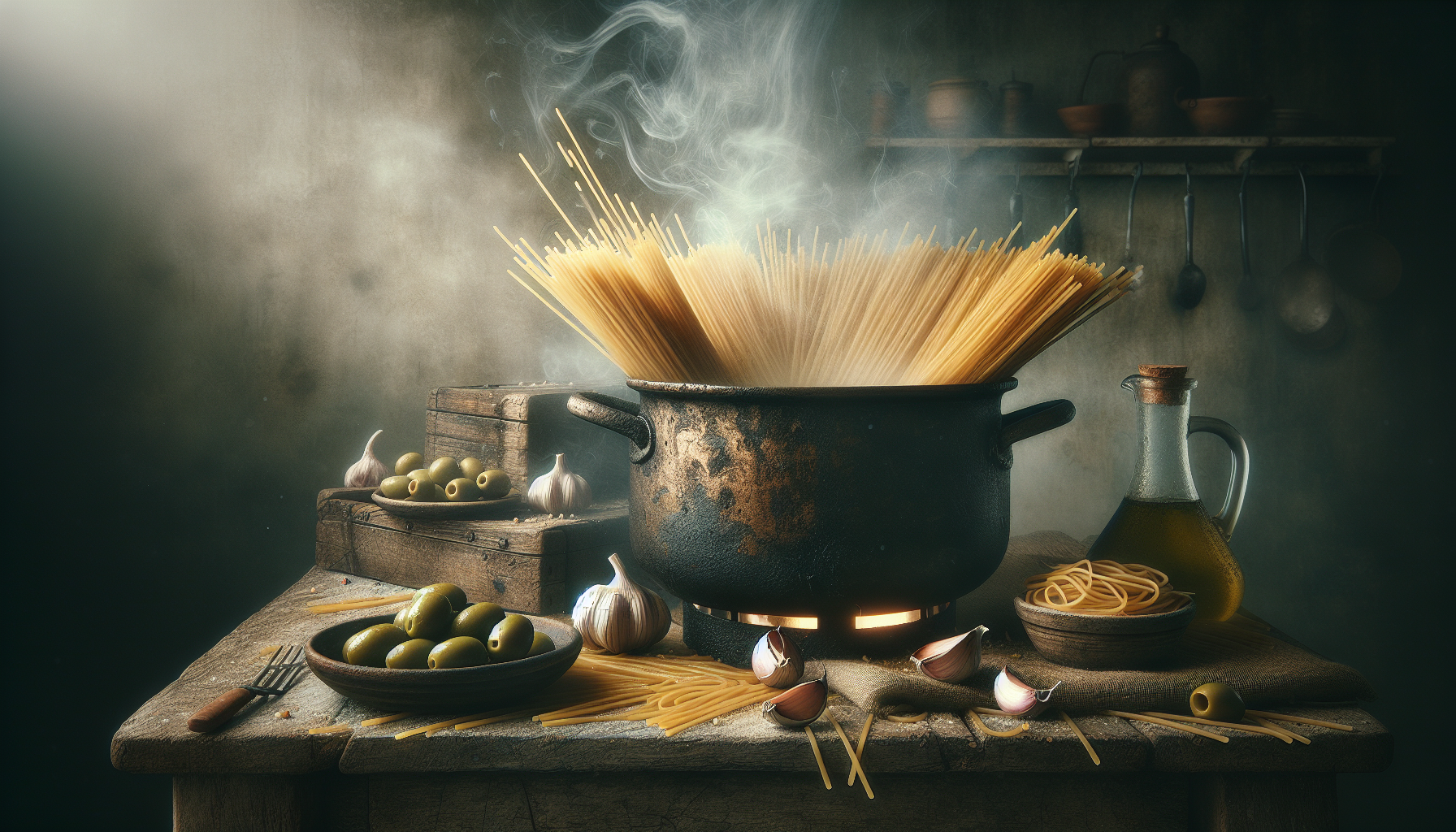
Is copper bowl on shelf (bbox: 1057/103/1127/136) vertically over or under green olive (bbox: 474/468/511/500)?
over

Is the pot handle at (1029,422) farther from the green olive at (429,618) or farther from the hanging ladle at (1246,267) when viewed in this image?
the hanging ladle at (1246,267)

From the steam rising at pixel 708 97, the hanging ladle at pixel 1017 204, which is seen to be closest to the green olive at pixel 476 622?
the steam rising at pixel 708 97

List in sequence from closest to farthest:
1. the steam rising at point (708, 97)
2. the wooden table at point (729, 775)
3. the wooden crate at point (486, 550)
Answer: the wooden table at point (729, 775)
the wooden crate at point (486, 550)
the steam rising at point (708, 97)

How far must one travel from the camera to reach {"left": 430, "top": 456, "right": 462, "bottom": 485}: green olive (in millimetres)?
1361

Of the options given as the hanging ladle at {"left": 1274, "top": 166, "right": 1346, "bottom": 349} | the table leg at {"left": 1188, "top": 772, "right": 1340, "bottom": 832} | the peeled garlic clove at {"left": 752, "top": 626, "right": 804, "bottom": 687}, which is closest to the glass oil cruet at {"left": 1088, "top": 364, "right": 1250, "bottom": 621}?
the table leg at {"left": 1188, "top": 772, "right": 1340, "bottom": 832}

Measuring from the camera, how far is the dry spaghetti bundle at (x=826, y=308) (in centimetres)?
91

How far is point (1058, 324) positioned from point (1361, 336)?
1722 mm

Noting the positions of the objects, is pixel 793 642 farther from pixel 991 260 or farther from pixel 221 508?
A: pixel 221 508

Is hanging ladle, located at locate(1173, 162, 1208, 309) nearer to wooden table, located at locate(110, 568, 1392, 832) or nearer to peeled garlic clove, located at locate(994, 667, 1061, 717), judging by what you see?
wooden table, located at locate(110, 568, 1392, 832)

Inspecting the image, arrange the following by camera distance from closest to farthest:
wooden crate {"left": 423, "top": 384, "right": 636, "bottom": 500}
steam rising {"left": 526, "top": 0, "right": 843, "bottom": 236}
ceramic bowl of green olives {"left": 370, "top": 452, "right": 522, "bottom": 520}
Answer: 1. ceramic bowl of green olives {"left": 370, "top": 452, "right": 522, "bottom": 520}
2. wooden crate {"left": 423, "top": 384, "right": 636, "bottom": 500}
3. steam rising {"left": 526, "top": 0, "right": 843, "bottom": 236}

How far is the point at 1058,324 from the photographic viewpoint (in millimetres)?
924

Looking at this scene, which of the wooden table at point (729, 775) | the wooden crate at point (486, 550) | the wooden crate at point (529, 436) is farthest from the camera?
the wooden crate at point (529, 436)

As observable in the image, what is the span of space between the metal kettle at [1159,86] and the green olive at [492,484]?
171cm

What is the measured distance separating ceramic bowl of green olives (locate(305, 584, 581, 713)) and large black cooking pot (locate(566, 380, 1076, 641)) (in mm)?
176
